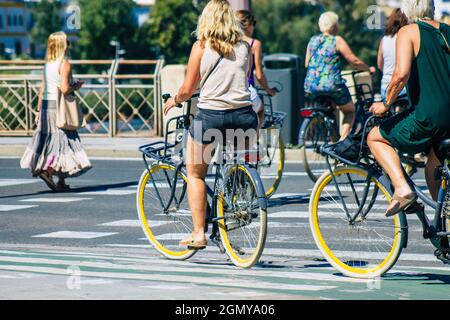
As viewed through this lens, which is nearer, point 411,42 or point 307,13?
point 411,42

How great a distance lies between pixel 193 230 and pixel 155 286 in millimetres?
1667

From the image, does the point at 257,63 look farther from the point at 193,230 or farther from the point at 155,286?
the point at 155,286

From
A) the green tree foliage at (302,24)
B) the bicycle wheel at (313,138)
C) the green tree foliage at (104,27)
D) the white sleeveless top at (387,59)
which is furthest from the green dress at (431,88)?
the green tree foliage at (104,27)

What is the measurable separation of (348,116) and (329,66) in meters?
0.68

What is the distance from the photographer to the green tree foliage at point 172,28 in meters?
132

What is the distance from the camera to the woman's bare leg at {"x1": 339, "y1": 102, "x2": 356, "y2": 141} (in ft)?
44.6

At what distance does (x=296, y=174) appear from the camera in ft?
50.5

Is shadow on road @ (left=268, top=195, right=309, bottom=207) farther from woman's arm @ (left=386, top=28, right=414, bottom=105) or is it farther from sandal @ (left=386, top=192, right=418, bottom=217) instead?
woman's arm @ (left=386, top=28, right=414, bottom=105)

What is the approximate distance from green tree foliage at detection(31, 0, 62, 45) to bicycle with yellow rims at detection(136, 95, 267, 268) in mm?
148379

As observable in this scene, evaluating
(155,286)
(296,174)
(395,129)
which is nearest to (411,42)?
(395,129)

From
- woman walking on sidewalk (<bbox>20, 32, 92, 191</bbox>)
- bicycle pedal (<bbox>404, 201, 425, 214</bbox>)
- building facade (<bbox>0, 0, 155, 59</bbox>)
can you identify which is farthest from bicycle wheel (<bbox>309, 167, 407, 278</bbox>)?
building facade (<bbox>0, 0, 155, 59</bbox>)

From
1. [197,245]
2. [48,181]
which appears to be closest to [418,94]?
[197,245]

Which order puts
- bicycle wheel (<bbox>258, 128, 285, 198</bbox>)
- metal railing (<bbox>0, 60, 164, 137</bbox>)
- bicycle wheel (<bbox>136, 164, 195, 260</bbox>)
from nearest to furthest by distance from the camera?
bicycle wheel (<bbox>136, 164, 195, 260</bbox>)
bicycle wheel (<bbox>258, 128, 285, 198</bbox>)
metal railing (<bbox>0, 60, 164, 137</bbox>)
